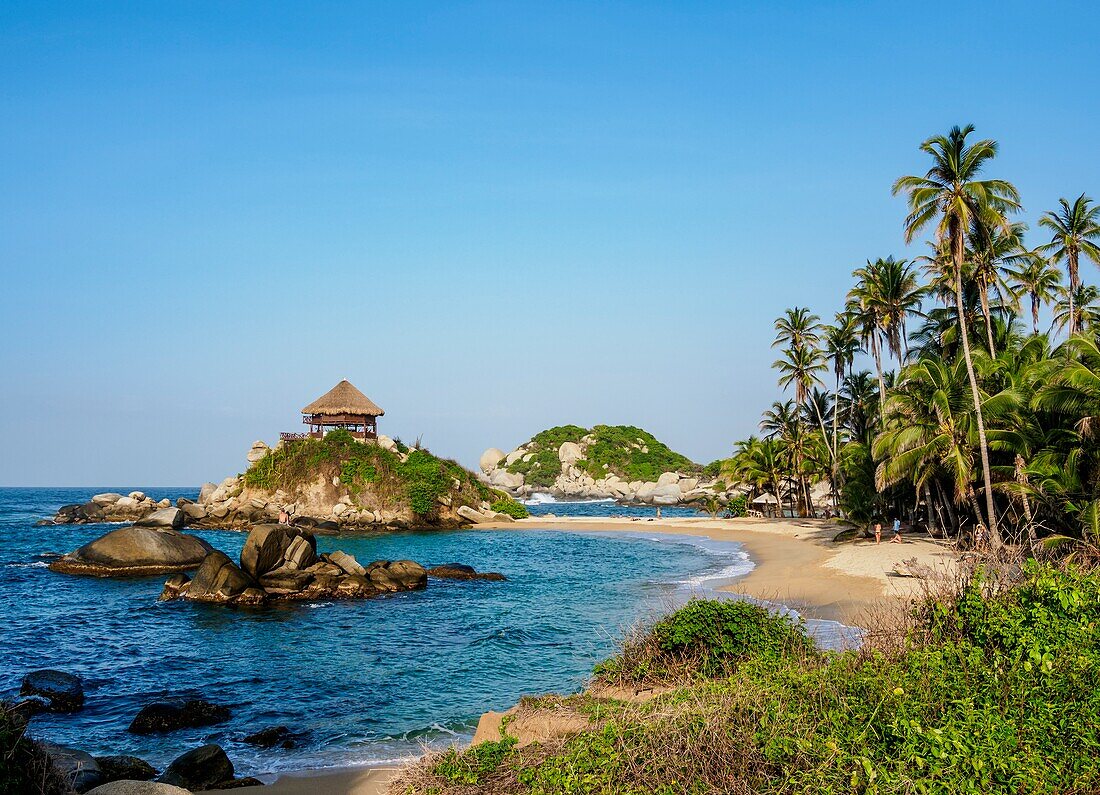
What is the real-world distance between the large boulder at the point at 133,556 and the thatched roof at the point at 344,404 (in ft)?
114

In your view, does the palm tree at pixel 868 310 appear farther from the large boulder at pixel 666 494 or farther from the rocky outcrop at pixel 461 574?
the large boulder at pixel 666 494

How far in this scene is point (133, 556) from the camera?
38.3 meters

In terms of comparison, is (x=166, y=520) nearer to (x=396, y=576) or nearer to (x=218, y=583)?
(x=218, y=583)

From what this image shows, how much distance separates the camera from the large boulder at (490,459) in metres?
162

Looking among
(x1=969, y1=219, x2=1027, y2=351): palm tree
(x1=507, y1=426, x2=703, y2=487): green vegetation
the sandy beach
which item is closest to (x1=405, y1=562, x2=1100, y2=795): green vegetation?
the sandy beach

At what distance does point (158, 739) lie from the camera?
14781 mm

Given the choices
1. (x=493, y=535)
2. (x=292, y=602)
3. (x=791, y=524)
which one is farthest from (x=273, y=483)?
(x=791, y=524)

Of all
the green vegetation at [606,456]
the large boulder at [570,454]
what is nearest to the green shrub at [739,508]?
the green vegetation at [606,456]

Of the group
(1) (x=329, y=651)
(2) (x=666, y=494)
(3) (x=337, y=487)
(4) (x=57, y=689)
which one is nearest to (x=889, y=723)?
(4) (x=57, y=689)

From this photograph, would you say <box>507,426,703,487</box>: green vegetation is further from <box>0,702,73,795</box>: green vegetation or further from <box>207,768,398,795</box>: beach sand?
<box>0,702,73,795</box>: green vegetation

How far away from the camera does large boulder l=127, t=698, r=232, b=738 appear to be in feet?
50.3

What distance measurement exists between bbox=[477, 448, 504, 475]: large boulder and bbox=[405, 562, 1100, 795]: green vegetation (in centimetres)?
15250

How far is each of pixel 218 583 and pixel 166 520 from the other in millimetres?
37558

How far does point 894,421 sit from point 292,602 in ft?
100
